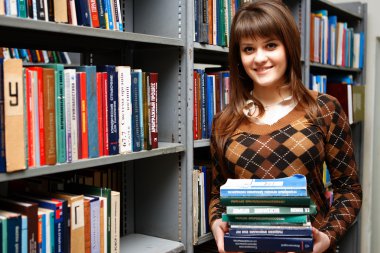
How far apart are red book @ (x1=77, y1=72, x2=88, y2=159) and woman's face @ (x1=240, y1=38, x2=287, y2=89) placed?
560mm

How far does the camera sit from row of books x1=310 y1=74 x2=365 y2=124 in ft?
9.04

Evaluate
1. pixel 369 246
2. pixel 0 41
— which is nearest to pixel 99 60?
pixel 0 41

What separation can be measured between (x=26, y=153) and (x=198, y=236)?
85 cm

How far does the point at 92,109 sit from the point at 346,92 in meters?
2.05

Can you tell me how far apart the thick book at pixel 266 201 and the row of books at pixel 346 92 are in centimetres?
163

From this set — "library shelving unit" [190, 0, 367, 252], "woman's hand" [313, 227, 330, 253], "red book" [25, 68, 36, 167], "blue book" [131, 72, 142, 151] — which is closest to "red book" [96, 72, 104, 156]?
"blue book" [131, 72, 142, 151]

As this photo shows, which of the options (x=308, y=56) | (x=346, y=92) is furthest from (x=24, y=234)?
(x=346, y=92)

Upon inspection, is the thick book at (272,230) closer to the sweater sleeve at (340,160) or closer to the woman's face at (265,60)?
the sweater sleeve at (340,160)

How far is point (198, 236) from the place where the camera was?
1702 mm

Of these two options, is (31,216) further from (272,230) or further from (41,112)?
(272,230)

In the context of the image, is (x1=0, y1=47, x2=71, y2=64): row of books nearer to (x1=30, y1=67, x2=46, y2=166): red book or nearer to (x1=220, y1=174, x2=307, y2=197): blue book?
(x1=30, y1=67, x2=46, y2=166): red book

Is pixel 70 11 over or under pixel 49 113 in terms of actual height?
over

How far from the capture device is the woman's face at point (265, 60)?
4.71 ft

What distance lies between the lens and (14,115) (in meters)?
1.04
